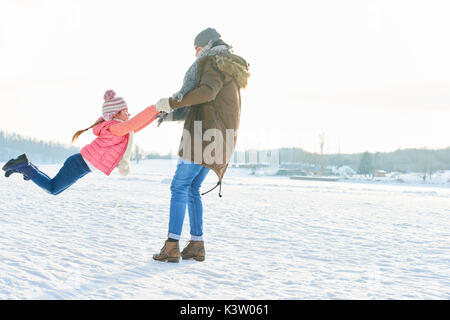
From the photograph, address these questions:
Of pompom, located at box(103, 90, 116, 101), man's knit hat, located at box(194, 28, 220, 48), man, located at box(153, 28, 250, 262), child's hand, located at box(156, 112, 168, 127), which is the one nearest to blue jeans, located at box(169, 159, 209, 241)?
man, located at box(153, 28, 250, 262)

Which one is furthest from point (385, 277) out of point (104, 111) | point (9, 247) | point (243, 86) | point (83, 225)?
point (83, 225)

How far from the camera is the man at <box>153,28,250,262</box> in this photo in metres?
2.73

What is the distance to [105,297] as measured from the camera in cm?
211

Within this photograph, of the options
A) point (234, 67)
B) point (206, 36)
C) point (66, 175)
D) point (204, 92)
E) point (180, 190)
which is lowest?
point (180, 190)

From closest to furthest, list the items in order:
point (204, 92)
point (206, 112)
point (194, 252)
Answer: point (204, 92), point (206, 112), point (194, 252)

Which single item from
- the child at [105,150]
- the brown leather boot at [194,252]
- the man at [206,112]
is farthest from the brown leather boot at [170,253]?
the child at [105,150]

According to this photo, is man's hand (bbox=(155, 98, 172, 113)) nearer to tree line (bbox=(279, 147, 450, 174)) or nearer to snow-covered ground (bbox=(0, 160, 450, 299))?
snow-covered ground (bbox=(0, 160, 450, 299))

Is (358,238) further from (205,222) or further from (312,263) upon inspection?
(205,222)

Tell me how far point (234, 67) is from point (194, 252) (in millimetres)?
1464

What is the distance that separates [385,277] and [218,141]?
5.10 ft

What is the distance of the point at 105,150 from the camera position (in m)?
2.82

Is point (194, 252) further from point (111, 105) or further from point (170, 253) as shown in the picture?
point (111, 105)

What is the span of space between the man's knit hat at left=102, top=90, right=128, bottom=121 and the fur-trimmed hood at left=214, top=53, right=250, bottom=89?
2.51 ft

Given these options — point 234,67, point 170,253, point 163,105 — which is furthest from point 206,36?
point 170,253
